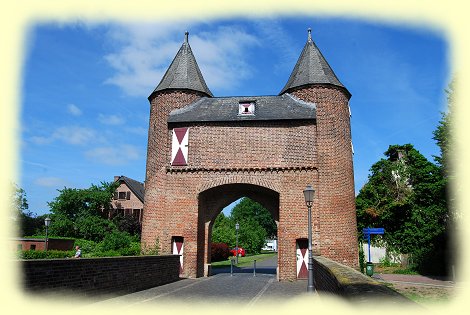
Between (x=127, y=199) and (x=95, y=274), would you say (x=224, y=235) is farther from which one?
(x=95, y=274)

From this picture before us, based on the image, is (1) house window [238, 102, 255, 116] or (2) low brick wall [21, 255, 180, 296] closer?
(2) low brick wall [21, 255, 180, 296]

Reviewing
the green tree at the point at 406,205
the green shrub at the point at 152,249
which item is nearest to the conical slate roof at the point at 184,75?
the green shrub at the point at 152,249

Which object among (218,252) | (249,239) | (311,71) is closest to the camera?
(311,71)

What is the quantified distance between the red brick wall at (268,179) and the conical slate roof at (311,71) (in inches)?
25.0

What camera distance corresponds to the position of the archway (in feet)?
71.7

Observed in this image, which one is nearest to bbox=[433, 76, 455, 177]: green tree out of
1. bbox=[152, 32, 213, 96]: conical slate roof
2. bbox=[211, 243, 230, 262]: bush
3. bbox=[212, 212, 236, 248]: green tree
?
bbox=[152, 32, 213, 96]: conical slate roof

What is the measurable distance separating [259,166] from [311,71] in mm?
6491

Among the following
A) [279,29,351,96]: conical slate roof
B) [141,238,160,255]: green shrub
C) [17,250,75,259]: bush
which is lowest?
[17,250,75,259]: bush

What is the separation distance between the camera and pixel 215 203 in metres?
22.9

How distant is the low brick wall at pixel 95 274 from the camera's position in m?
8.94

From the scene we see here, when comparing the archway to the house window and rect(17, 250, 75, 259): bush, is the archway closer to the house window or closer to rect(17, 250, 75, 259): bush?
the house window

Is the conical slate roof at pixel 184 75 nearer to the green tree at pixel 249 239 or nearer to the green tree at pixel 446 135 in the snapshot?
the green tree at pixel 446 135

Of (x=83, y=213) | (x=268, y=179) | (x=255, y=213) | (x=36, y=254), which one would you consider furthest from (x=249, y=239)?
(x=268, y=179)

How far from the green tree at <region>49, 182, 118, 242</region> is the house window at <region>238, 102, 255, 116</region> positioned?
2776 cm
